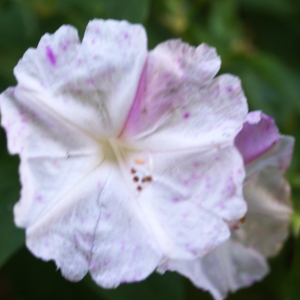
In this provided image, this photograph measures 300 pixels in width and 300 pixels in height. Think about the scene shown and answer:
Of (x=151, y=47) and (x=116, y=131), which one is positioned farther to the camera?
(x=151, y=47)

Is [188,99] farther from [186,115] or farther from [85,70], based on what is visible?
[85,70]

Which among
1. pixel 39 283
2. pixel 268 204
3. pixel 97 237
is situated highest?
pixel 97 237

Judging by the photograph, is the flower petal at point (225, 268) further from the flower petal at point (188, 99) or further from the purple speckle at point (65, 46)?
the purple speckle at point (65, 46)

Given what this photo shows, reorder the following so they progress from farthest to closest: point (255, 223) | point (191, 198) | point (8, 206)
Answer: point (255, 223) → point (8, 206) → point (191, 198)

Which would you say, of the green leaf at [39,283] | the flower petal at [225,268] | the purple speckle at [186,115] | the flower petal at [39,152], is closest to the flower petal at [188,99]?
the purple speckle at [186,115]

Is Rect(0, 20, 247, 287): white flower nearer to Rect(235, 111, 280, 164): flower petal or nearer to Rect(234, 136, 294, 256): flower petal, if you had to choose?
Rect(235, 111, 280, 164): flower petal

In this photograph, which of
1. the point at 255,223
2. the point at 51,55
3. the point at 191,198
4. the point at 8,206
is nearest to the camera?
the point at 51,55

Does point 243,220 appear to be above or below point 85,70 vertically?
below

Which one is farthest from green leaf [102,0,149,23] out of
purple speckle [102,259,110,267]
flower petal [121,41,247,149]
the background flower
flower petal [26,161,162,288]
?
purple speckle [102,259,110,267]

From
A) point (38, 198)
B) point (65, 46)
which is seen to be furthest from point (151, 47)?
point (38, 198)
